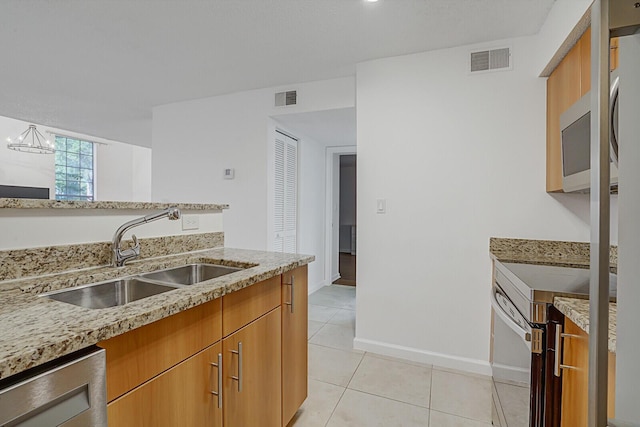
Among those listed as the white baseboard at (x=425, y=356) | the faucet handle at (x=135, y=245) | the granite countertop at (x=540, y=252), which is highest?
the faucet handle at (x=135, y=245)

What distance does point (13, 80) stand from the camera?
3129mm

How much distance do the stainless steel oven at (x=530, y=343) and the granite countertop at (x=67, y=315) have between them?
3.52ft

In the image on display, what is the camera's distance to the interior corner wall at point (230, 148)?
3098mm

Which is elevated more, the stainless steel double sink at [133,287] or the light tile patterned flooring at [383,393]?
the stainless steel double sink at [133,287]

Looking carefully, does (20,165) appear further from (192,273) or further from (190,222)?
(192,273)

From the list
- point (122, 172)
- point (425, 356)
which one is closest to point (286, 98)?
point (425, 356)

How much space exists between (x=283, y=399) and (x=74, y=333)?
117 cm

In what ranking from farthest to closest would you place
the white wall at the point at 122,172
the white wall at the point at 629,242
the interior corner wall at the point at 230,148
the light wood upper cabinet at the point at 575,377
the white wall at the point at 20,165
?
1. the white wall at the point at 122,172
2. the white wall at the point at 20,165
3. the interior corner wall at the point at 230,148
4. the light wood upper cabinet at the point at 575,377
5. the white wall at the point at 629,242

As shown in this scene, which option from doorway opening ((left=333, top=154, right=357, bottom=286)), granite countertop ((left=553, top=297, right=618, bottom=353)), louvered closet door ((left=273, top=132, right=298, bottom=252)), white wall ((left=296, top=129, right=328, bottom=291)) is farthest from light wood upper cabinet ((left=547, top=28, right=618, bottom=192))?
doorway opening ((left=333, top=154, right=357, bottom=286))

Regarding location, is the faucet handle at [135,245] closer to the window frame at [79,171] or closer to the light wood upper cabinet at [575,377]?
the light wood upper cabinet at [575,377]

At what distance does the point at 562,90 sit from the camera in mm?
1873

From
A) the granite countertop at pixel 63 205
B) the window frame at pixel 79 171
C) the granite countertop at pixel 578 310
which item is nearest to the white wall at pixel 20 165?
the window frame at pixel 79 171

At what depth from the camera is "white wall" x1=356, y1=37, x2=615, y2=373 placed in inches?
85.4

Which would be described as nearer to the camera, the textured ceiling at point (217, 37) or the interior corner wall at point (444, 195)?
the textured ceiling at point (217, 37)
